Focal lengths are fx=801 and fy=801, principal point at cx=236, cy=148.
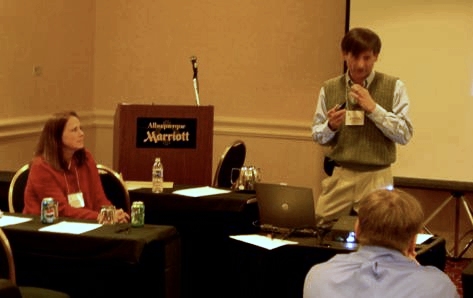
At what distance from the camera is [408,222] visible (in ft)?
7.70

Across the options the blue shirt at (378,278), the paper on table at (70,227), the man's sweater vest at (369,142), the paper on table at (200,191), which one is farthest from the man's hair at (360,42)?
the blue shirt at (378,278)

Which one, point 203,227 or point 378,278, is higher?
point 378,278

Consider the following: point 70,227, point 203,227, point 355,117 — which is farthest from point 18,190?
point 355,117

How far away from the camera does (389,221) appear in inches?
92.2

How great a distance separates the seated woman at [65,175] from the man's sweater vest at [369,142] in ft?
3.98

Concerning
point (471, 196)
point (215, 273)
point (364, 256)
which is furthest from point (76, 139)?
point (471, 196)

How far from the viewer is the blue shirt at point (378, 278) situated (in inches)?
87.4

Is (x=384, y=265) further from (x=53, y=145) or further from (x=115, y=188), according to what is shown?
(x=115, y=188)

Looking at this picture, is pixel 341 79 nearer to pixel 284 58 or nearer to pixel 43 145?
pixel 43 145

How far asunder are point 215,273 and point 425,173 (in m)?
2.18

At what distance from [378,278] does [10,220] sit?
2173mm

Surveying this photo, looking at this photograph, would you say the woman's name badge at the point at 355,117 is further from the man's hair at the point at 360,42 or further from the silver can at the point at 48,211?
the silver can at the point at 48,211

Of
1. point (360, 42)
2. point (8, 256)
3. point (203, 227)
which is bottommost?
point (203, 227)

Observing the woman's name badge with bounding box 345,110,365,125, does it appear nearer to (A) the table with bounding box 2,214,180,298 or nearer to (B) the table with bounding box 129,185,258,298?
(B) the table with bounding box 129,185,258,298
